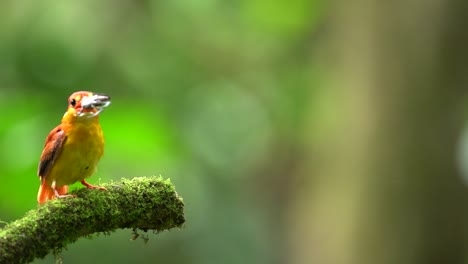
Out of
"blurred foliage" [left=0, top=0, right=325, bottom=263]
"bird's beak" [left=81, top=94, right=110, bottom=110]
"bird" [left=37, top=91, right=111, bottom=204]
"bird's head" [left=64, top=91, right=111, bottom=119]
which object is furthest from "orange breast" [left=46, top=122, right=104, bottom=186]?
"blurred foliage" [left=0, top=0, right=325, bottom=263]

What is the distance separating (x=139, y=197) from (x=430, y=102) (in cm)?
529

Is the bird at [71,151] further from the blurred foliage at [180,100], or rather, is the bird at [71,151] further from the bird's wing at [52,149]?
the blurred foliage at [180,100]

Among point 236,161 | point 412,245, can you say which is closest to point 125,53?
point 236,161

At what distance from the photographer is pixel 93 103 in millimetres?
3643

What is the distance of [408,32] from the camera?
26.7 ft

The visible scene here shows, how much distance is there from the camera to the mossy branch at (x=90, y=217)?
2703 mm

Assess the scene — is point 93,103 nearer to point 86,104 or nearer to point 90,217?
point 86,104

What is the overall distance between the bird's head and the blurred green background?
7.24 ft

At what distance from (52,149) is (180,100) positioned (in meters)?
7.94

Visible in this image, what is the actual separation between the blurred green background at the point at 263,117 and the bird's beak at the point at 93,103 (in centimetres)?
230

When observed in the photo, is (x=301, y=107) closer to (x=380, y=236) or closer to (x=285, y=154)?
(x=285, y=154)

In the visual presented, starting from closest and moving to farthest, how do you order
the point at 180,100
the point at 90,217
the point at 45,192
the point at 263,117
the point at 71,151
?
the point at 90,217 < the point at 71,151 < the point at 45,192 < the point at 180,100 < the point at 263,117

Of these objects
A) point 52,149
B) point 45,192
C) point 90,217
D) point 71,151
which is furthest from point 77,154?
point 90,217

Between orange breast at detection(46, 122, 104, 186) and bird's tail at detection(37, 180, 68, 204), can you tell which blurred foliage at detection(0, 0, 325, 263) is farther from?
orange breast at detection(46, 122, 104, 186)
